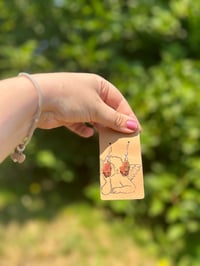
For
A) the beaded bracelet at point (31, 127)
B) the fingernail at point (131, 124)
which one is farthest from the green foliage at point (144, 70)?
the beaded bracelet at point (31, 127)

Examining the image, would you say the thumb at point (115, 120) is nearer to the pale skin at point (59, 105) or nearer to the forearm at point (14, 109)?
the pale skin at point (59, 105)

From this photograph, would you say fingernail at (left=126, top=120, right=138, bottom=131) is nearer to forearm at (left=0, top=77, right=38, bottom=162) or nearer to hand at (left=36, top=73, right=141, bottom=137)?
hand at (left=36, top=73, right=141, bottom=137)

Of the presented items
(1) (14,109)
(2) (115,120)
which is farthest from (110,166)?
(1) (14,109)

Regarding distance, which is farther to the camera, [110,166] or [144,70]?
[144,70]

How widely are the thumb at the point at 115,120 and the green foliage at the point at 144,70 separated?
126 centimetres

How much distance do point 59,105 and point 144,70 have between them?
5.80ft

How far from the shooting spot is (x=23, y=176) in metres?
3.56

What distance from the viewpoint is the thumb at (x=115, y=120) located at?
3.92ft

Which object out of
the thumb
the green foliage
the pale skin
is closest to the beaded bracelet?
the pale skin

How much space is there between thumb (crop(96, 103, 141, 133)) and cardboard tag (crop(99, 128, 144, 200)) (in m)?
0.03

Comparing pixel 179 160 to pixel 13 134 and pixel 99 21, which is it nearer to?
pixel 99 21

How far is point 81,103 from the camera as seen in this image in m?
1.18

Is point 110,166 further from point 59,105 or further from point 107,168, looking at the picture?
point 59,105

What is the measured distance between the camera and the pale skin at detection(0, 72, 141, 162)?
3.53 ft
